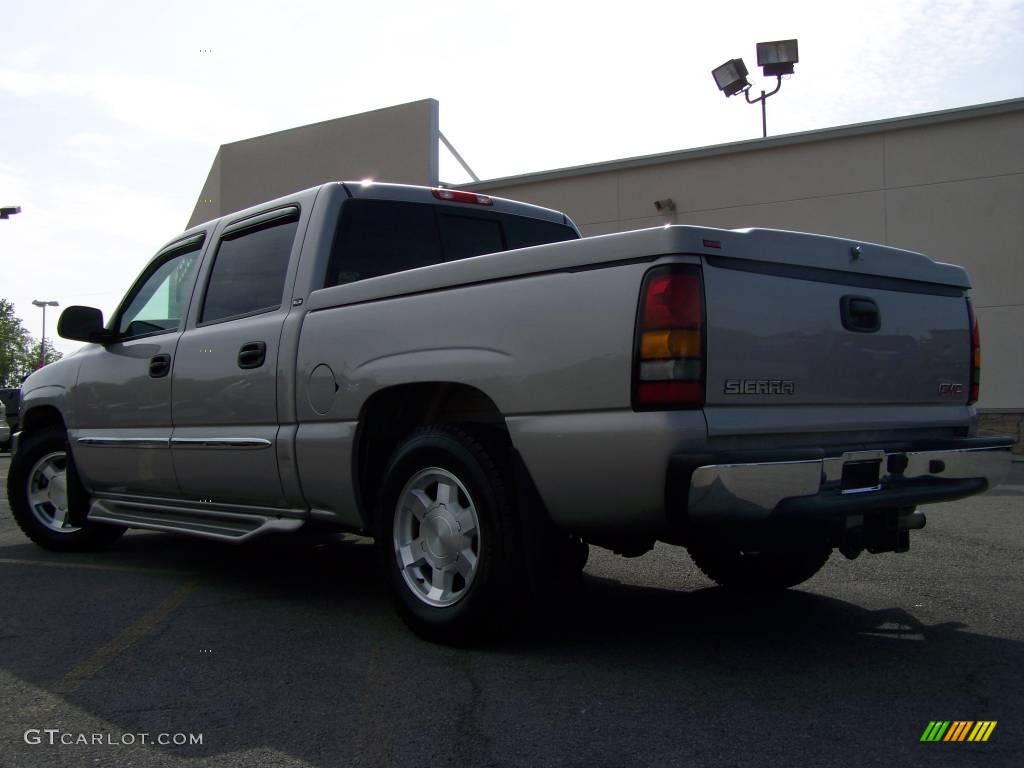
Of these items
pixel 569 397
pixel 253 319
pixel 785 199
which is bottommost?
pixel 569 397

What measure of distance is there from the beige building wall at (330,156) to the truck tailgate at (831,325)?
65.6 ft

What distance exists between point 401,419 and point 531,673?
1.38 meters

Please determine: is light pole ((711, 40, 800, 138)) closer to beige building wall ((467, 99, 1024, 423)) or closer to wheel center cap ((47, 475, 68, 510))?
beige building wall ((467, 99, 1024, 423))

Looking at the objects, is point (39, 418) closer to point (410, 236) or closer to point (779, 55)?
point (410, 236)

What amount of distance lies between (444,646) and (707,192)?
17088 millimetres

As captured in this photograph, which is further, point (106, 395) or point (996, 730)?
point (106, 395)

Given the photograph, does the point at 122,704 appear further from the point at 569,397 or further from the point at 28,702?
the point at 569,397

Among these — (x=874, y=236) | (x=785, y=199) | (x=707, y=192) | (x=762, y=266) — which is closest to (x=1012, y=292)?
(x=874, y=236)

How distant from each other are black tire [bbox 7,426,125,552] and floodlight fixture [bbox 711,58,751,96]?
1981 cm

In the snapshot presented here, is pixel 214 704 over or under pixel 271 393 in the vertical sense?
under

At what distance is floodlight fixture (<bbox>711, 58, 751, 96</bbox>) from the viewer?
75.8ft

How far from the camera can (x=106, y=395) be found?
6.02 meters

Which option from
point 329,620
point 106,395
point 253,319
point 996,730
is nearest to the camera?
point 996,730

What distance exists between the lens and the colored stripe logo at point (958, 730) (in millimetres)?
2992
